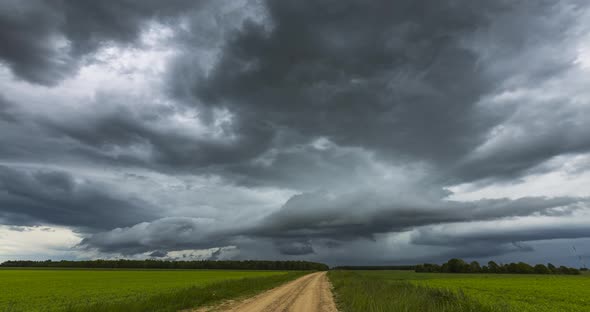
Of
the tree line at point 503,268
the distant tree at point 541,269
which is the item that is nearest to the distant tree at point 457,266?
the tree line at point 503,268

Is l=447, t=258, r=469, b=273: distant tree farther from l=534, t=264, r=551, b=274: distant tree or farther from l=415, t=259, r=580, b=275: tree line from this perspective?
l=534, t=264, r=551, b=274: distant tree

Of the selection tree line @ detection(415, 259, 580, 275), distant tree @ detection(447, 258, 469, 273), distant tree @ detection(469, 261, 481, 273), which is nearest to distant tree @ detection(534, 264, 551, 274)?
tree line @ detection(415, 259, 580, 275)

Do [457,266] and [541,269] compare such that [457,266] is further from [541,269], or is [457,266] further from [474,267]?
[541,269]

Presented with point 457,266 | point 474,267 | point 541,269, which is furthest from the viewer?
point 457,266

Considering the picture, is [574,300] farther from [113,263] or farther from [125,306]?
[113,263]

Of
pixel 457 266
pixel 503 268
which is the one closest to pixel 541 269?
pixel 503 268

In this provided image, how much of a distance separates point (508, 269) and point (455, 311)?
554 ft

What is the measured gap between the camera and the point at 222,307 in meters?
21.9

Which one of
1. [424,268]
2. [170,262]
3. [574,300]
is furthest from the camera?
[170,262]

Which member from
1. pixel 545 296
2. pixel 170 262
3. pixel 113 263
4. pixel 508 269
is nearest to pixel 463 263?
pixel 508 269

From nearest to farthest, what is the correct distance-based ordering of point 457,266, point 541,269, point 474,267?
point 541,269, point 474,267, point 457,266

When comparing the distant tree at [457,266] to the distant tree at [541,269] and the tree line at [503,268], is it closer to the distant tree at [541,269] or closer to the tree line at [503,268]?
the tree line at [503,268]

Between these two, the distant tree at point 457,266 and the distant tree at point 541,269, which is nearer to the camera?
the distant tree at point 541,269

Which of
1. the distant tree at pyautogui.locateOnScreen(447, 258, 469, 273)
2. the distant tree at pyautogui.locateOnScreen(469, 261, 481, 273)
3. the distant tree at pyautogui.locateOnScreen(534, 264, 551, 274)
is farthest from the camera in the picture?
the distant tree at pyautogui.locateOnScreen(447, 258, 469, 273)
